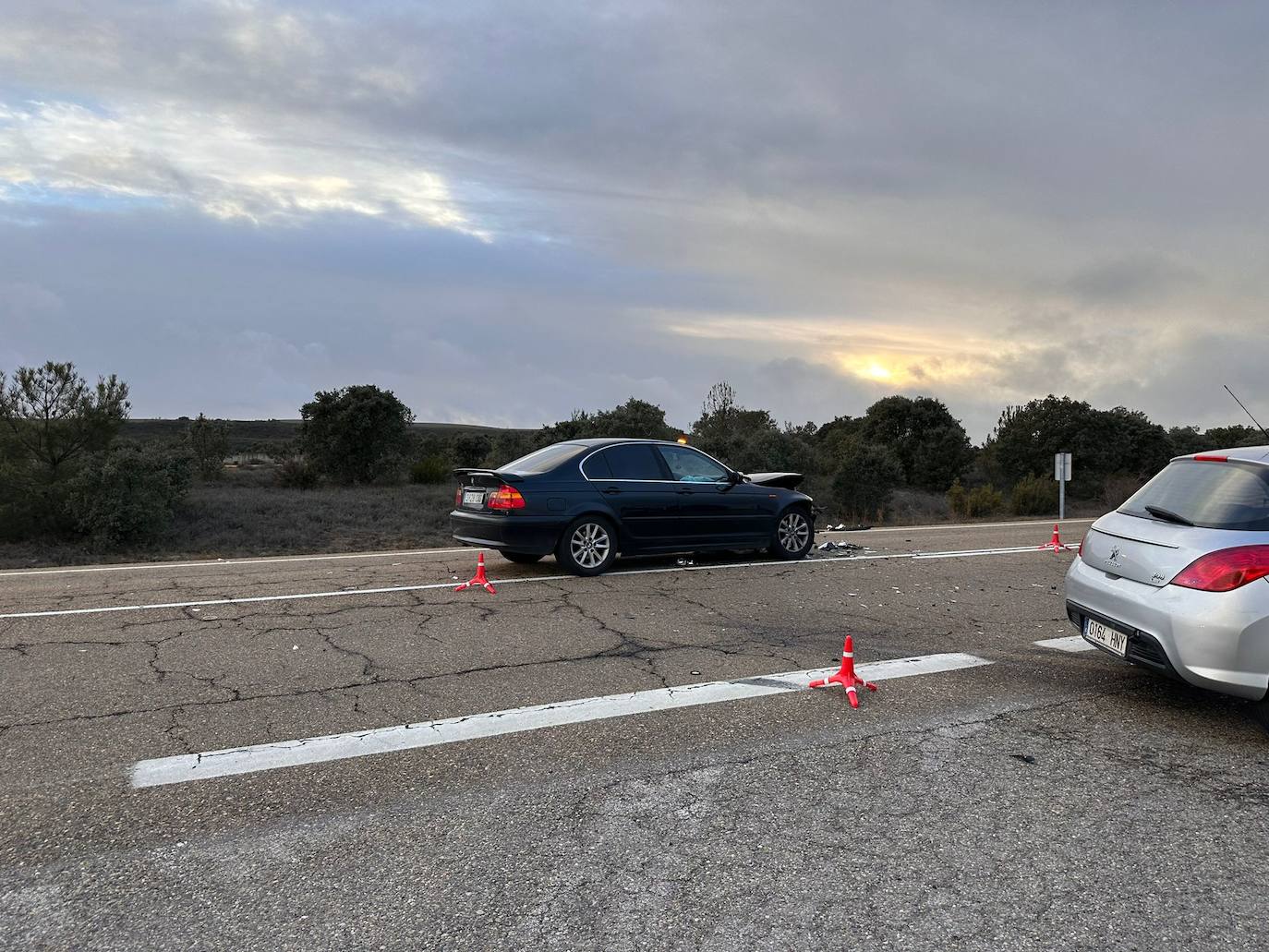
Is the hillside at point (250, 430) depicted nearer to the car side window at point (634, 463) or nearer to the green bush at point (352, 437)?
the green bush at point (352, 437)

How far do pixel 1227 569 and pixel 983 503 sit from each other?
1126 inches

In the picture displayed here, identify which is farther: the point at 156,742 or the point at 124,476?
the point at 124,476

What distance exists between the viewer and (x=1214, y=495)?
207 inches

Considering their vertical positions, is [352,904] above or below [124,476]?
below

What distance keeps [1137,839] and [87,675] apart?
595cm

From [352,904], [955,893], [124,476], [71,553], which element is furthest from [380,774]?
[124,476]

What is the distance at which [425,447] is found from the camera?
145 ft

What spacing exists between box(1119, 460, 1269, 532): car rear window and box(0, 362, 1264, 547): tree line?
19203 mm

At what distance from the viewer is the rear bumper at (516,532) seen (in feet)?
31.4

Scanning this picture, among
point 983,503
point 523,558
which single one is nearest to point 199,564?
point 523,558

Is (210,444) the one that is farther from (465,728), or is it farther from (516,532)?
(465,728)

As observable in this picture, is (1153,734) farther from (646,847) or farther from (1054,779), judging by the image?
(646,847)

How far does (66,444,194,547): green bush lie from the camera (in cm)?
1886

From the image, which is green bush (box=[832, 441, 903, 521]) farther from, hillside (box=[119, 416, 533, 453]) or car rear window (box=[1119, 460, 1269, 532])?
car rear window (box=[1119, 460, 1269, 532])
